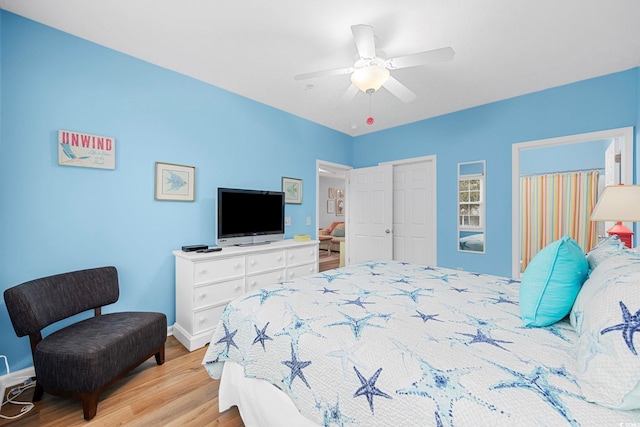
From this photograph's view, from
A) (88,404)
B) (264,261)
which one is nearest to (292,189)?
(264,261)

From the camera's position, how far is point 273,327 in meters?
1.29

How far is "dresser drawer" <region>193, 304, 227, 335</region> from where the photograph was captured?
94.1 inches

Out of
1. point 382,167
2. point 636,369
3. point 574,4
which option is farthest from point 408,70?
point 636,369

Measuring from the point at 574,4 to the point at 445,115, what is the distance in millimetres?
2068

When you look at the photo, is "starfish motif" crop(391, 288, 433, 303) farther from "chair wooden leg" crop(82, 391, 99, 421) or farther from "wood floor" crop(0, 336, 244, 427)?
"chair wooden leg" crop(82, 391, 99, 421)

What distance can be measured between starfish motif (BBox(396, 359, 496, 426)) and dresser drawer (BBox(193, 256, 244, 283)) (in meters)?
2.04

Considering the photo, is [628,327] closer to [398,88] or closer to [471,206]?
[398,88]

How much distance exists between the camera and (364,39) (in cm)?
178

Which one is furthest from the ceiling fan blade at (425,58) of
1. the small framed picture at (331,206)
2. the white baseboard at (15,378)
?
the small framed picture at (331,206)

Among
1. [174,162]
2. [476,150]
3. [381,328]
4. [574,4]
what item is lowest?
[381,328]

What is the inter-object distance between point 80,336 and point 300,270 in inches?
81.1

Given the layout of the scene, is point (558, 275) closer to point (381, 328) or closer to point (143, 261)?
point (381, 328)

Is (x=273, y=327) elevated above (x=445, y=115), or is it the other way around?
(x=445, y=115)

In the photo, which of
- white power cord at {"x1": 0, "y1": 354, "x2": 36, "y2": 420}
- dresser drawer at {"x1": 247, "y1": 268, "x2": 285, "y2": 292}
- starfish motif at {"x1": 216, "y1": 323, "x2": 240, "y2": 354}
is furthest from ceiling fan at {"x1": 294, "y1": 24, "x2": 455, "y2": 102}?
white power cord at {"x1": 0, "y1": 354, "x2": 36, "y2": 420}
